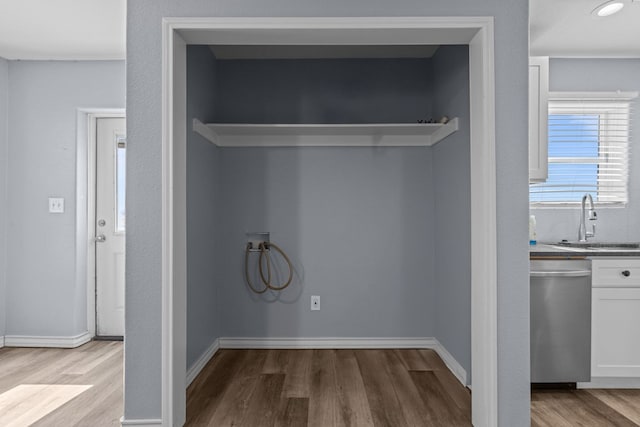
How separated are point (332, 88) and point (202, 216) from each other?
62.0 inches

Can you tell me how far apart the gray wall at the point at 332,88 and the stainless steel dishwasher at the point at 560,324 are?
1.76 m

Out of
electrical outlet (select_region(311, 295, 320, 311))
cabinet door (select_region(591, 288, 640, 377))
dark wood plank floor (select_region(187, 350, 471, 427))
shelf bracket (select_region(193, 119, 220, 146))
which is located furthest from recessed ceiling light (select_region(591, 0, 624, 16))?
electrical outlet (select_region(311, 295, 320, 311))

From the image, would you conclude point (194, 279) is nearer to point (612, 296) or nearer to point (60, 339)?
point (60, 339)

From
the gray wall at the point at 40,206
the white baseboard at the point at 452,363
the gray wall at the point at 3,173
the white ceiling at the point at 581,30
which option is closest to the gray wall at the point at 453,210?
the white baseboard at the point at 452,363

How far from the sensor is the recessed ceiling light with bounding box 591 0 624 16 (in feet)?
9.26

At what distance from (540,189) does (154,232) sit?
3.04 metres

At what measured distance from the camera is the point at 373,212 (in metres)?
3.88

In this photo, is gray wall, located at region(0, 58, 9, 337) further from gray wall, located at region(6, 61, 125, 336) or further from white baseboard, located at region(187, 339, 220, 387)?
white baseboard, located at region(187, 339, 220, 387)

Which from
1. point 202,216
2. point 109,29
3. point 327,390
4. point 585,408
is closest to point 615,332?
point 585,408

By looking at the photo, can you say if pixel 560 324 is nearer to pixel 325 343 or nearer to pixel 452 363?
pixel 452 363

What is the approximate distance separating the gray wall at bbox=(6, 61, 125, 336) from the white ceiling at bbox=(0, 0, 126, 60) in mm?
283

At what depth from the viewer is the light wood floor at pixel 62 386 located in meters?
2.55

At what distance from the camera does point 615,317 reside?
9.48 ft

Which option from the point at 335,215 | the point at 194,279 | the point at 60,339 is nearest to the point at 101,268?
the point at 60,339
